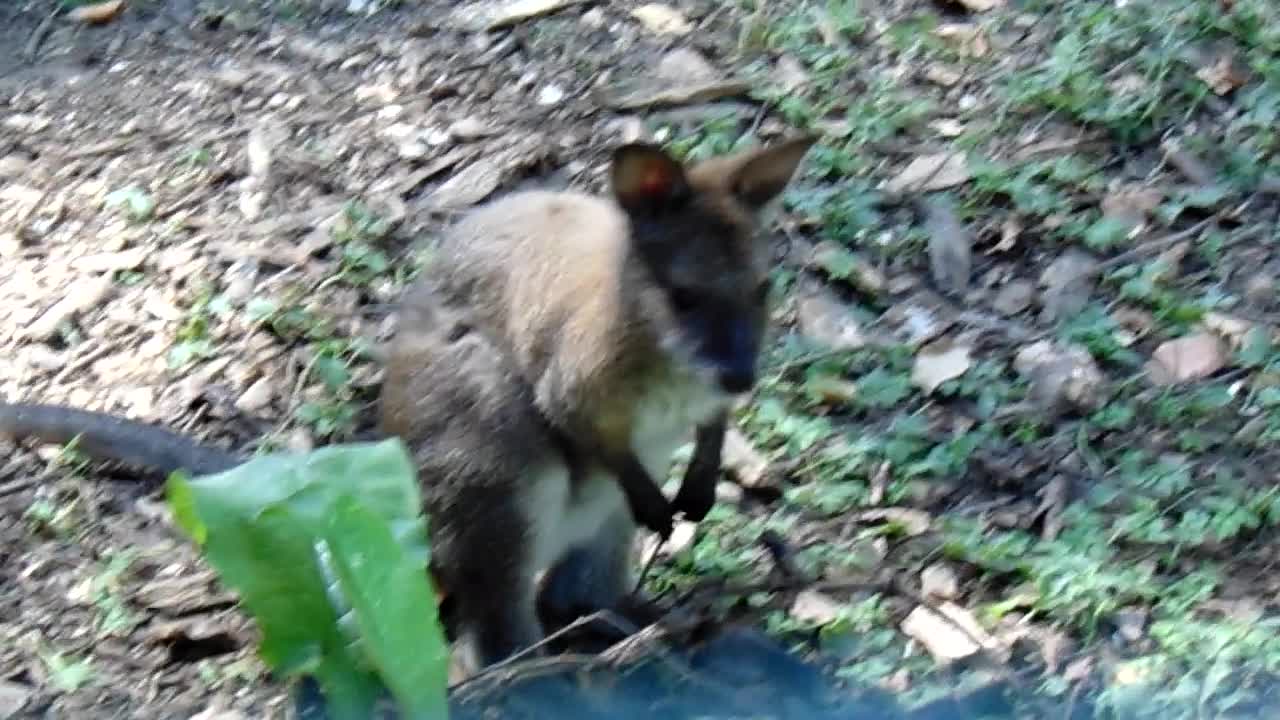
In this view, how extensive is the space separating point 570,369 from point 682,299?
1.00ft

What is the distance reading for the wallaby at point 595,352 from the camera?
406 centimetres

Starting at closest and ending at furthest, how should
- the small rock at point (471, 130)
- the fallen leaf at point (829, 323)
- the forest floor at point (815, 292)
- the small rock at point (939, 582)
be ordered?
the forest floor at point (815, 292)
the small rock at point (939, 582)
the fallen leaf at point (829, 323)
the small rock at point (471, 130)

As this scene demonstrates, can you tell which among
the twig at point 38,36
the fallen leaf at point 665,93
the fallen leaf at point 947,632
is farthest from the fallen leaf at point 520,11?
the fallen leaf at point 947,632

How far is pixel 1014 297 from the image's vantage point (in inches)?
213

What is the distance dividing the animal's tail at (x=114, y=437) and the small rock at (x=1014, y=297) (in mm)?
2178

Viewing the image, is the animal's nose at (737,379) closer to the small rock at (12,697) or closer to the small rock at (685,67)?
the small rock at (12,697)

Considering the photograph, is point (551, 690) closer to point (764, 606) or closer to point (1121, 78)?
point (764, 606)

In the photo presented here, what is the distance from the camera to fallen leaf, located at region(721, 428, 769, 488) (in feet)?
16.0

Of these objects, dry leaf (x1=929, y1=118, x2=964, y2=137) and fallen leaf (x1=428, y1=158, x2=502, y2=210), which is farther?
dry leaf (x1=929, y1=118, x2=964, y2=137)

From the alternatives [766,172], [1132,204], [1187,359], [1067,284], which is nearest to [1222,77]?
[1132,204]

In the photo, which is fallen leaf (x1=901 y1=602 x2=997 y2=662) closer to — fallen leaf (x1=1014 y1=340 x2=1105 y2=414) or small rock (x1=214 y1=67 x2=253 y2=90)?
fallen leaf (x1=1014 y1=340 x2=1105 y2=414)

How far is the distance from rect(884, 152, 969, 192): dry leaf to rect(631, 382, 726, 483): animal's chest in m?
1.63

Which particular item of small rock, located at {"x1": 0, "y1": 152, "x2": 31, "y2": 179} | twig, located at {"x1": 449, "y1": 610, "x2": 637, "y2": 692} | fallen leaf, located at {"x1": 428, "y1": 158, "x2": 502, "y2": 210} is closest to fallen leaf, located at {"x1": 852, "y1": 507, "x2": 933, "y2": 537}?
twig, located at {"x1": 449, "y1": 610, "x2": 637, "y2": 692}

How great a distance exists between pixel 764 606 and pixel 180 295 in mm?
1949
